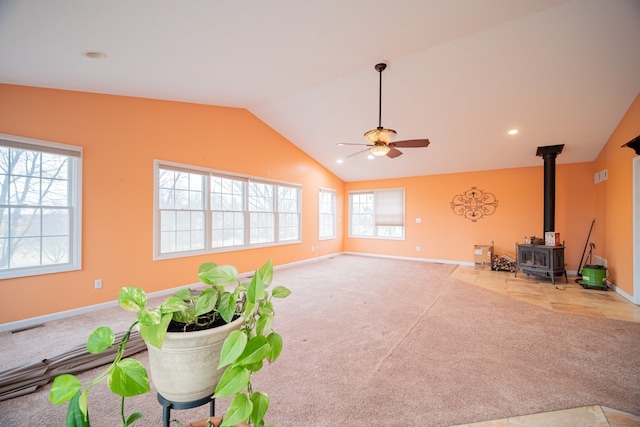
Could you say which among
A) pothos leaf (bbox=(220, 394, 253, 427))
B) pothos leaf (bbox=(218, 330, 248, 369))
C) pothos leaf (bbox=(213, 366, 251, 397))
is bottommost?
pothos leaf (bbox=(220, 394, 253, 427))

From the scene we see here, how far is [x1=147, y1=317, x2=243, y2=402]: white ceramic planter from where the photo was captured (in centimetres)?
81

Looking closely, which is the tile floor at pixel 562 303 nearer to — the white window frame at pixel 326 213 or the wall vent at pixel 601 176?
the wall vent at pixel 601 176

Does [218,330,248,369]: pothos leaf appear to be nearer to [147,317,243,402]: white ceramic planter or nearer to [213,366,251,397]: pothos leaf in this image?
[213,366,251,397]: pothos leaf

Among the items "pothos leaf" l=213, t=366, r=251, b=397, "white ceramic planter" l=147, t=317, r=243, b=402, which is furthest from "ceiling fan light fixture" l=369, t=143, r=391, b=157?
"pothos leaf" l=213, t=366, r=251, b=397

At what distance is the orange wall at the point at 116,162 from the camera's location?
3131mm

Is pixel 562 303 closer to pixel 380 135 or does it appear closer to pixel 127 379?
pixel 380 135

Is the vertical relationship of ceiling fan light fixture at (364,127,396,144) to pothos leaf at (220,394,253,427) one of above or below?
above

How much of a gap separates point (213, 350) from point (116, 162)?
4.00 meters

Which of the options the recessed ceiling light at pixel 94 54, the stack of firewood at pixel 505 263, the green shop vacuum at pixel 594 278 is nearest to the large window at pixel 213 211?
the recessed ceiling light at pixel 94 54

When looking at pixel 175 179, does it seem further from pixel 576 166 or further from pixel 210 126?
pixel 576 166

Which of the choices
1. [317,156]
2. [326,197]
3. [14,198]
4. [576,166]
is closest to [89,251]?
[14,198]

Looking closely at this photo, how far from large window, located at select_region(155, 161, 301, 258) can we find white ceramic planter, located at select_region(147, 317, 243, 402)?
388 centimetres

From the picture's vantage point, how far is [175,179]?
4.46m

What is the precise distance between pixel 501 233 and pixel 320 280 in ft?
14.9
